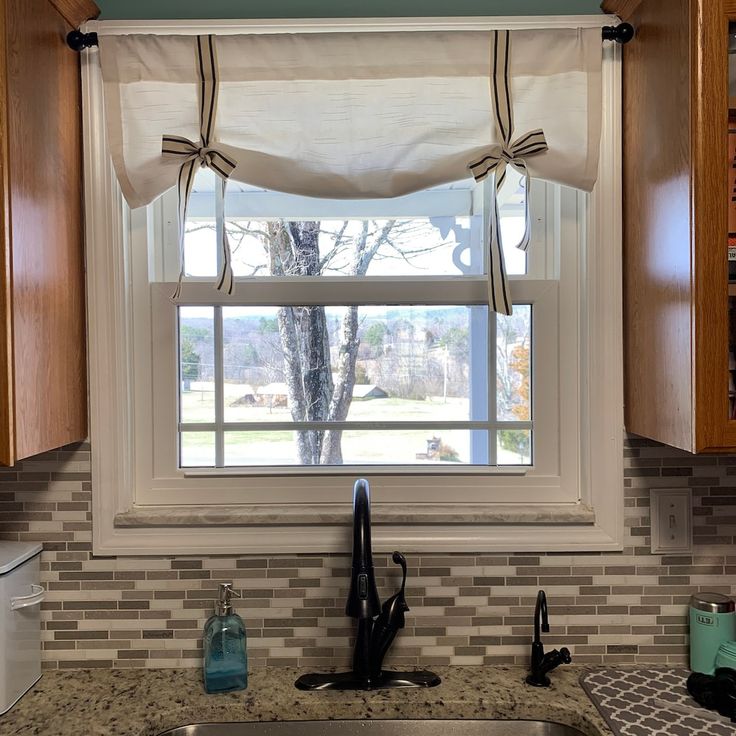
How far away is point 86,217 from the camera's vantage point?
1.47 metres

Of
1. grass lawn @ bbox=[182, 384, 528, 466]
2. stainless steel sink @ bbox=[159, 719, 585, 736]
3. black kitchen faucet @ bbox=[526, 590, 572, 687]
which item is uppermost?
grass lawn @ bbox=[182, 384, 528, 466]

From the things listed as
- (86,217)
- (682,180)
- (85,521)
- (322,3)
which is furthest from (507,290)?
(85,521)

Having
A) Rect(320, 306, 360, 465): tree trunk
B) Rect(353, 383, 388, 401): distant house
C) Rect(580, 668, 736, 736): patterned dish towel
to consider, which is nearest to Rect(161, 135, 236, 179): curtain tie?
Rect(320, 306, 360, 465): tree trunk

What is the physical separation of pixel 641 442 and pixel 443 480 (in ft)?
1.42

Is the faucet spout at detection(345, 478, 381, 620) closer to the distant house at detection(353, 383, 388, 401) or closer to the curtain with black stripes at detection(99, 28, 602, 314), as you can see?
the distant house at detection(353, 383, 388, 401)

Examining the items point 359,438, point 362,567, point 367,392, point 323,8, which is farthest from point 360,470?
point 323,8

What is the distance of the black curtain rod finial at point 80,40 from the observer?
4.65 ft

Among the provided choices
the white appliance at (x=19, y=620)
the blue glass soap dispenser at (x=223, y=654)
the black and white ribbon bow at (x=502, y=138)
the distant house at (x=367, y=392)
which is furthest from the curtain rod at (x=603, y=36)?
the blue glass soap dispenser at (x=223, y=654)

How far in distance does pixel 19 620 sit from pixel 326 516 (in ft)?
2.09

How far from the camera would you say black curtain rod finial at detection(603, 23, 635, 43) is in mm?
1418

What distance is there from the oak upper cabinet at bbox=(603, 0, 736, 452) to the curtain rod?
33mm

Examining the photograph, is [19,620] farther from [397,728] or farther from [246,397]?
[397,728]

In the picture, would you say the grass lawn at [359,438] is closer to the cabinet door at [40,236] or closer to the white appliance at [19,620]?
the cabinet door at [40,236]

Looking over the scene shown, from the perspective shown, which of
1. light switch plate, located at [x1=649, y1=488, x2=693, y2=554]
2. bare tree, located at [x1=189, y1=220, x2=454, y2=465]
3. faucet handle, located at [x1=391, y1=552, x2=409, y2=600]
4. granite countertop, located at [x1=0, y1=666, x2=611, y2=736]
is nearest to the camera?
granite countertop, located at [x1=0, y1=666, x2=611, y2=736]
